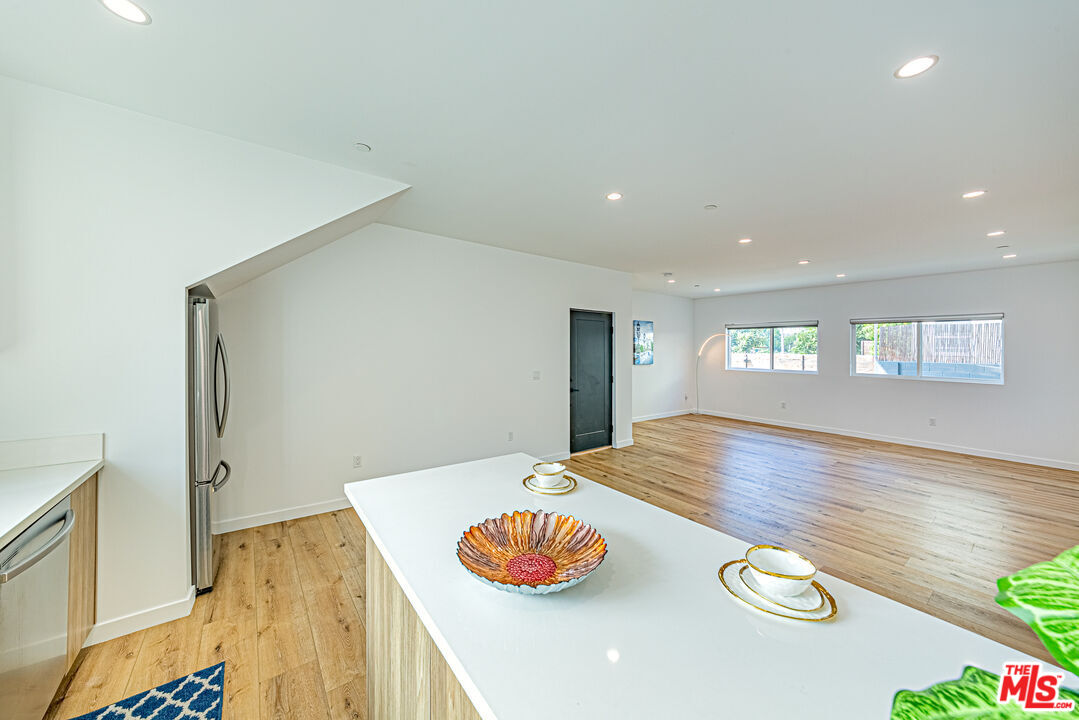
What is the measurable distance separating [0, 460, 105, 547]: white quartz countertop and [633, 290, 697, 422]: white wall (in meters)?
6.97

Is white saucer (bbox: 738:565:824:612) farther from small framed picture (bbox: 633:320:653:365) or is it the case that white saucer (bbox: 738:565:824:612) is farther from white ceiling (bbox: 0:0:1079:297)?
small framed picture (bbox: 633:320:653:365)

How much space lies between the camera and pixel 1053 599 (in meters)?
0.39

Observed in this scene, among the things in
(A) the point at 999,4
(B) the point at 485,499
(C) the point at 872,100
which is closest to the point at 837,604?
Answer: (B) the point at 485,499

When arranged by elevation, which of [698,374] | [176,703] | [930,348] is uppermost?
[930,348]

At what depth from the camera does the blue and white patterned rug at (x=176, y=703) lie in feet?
5.31

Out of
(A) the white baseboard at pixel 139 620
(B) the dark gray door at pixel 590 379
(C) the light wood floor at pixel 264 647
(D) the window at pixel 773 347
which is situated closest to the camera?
(C) the light wood floor at pixel 264 647

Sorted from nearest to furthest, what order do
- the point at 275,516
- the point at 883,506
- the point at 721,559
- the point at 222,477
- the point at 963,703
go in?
the point at 963,703, the point at 721,559, the point at 222,477, the point at 275,516, the point at 883,506

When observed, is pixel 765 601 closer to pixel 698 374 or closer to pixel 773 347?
pixel 773 347

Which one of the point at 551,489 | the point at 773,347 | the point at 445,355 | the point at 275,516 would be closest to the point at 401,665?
the point at 551,489

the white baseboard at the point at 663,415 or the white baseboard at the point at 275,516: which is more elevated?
the white baseboard at the point at 663,415

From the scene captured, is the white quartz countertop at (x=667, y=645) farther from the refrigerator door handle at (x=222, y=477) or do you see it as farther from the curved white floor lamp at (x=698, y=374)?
the curved white floor lamp at (x=698, y=374)

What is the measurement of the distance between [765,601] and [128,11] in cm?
264
